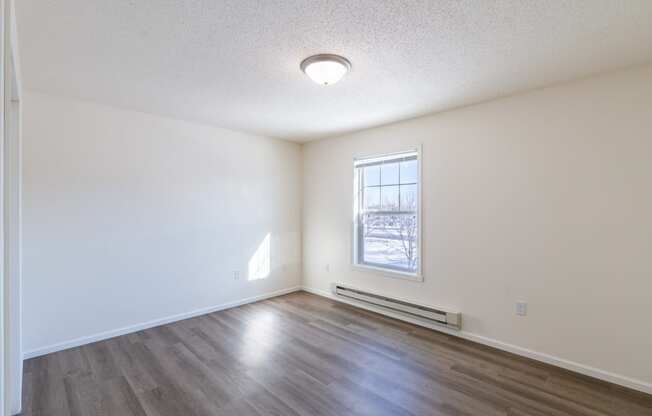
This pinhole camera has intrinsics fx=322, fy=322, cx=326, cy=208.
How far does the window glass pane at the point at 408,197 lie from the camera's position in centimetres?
394

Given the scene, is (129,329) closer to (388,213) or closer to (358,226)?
(358,226)

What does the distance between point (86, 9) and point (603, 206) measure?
3895mm

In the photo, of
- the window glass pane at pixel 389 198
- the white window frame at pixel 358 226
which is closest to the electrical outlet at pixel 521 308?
the white window frame at pixel 358 226

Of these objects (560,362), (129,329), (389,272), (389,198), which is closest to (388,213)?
(389,198)

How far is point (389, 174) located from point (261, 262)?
7.43 feet

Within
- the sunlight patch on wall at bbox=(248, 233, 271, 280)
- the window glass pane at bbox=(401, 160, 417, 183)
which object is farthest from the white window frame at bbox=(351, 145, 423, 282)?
the sunlight patch on wall at bbox=(248, 233, 271, 280)

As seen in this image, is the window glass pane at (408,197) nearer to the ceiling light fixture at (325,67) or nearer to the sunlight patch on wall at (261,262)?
the ceiling light fixture at (325,67)

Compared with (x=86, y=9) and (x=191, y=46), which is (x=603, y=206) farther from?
(x=86, y=9)

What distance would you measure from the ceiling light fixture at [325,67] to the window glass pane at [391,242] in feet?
6.95

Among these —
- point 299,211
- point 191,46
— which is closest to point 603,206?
point 191,46

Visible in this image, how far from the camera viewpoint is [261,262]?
481 centimetres

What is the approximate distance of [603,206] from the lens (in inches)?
104

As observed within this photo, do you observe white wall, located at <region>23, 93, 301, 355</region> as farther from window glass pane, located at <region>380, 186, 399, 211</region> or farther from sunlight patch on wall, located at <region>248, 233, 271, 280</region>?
window glass pane, located at <region>380, 186, 399, 211</region>

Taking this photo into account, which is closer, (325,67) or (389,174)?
(325,67)
